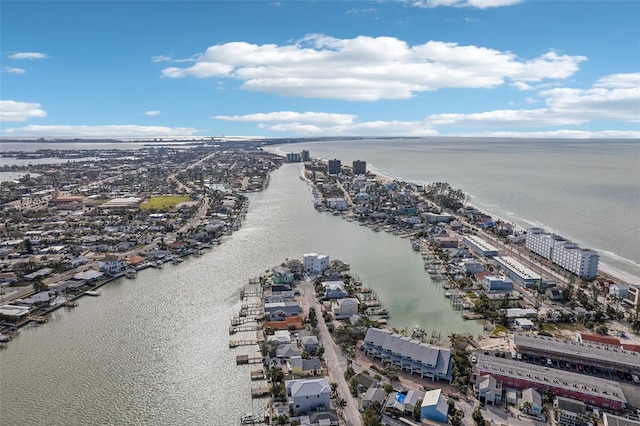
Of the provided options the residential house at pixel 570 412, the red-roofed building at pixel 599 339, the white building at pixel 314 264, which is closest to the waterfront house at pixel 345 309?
the white building at pixel 314 264

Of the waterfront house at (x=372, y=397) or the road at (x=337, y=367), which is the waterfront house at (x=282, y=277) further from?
the waterfront house at (x=372, y=397)

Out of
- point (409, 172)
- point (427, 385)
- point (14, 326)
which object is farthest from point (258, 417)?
point (409, 172)

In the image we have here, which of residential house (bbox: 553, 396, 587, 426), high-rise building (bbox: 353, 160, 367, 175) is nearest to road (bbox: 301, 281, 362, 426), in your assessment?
residential house (bbox: 553, 396, 587, 426)

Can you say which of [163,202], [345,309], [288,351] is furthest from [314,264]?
[163,202]

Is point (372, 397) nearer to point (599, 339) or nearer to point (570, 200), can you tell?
point (599, 339)

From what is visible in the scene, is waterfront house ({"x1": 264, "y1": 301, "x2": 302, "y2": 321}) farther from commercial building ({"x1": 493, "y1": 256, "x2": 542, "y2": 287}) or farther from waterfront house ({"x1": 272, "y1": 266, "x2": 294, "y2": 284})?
commercial building ({"x1": 493, "y1": 256, "x2": 542, "y2": 287})

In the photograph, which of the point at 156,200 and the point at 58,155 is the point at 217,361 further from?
the point at 58,155
